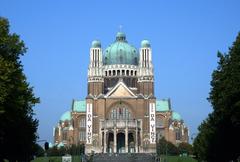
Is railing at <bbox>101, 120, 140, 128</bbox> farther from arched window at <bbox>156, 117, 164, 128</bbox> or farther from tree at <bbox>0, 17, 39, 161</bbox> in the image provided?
tree at <bbox>0, 17, 39, 161</bbox>

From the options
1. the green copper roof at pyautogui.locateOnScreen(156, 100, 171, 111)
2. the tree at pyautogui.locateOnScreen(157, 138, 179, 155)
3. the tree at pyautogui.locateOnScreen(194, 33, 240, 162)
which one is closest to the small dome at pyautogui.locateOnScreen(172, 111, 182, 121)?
the green copper roof at pyautogui.locateOnScreen(156, 100, 171, 111)

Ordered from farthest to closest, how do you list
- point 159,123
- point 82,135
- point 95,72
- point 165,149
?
point 159,123
point 82,135
point 95,72
point 165,149

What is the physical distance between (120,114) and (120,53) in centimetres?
1864

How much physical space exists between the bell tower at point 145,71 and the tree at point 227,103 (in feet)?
220

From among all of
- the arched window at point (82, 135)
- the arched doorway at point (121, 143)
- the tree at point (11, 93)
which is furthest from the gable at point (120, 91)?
the tree at point (11, 93)

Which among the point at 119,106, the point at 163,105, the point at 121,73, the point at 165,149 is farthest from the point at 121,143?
the point at 163,105

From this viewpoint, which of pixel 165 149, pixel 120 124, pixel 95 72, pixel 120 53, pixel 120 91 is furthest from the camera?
pixel 120 53

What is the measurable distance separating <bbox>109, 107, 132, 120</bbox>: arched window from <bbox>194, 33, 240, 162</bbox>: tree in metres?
65.3

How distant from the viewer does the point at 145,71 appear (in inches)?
4872

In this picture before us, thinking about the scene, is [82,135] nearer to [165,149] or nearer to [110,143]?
[110,143]

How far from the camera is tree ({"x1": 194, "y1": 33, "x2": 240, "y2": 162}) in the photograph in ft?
133

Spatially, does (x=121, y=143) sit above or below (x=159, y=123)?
below

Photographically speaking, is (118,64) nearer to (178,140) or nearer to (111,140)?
(111,140)

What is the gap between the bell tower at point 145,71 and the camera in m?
123
